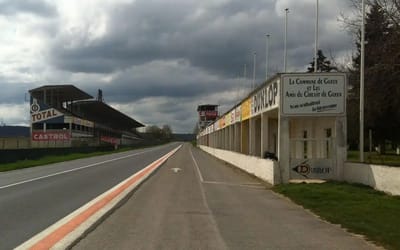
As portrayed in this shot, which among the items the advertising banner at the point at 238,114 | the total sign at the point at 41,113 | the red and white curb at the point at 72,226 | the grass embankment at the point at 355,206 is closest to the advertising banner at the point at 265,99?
the grass embankment at the point at 355,206

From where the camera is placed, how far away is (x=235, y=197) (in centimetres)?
1930

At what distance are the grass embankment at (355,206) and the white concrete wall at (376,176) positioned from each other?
319 millimetres

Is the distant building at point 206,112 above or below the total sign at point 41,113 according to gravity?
above

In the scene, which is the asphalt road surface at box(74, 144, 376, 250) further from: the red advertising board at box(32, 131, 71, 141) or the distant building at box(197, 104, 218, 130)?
the distant building at box(197, 104, 218, 130)

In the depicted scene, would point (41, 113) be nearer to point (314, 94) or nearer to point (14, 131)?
point (14, 131)

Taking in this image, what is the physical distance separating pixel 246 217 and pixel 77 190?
9244mm

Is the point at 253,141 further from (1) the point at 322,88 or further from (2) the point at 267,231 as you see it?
(2) the point at 267,231

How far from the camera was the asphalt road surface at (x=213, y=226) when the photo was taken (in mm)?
9953

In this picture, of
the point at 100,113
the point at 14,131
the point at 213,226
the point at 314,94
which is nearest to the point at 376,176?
the point at 314,94

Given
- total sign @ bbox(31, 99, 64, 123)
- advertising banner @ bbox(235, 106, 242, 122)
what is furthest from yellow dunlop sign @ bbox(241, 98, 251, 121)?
total sign @ bbox(31, 99, 64, 123)

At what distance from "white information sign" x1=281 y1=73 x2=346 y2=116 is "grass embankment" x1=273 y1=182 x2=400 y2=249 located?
356 centimetres

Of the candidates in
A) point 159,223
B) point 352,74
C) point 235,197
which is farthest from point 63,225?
point 352,74

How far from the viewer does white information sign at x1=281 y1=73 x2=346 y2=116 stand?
83.2 feet

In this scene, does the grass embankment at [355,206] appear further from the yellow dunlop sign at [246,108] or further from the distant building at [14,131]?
the distant building at [14,131]
